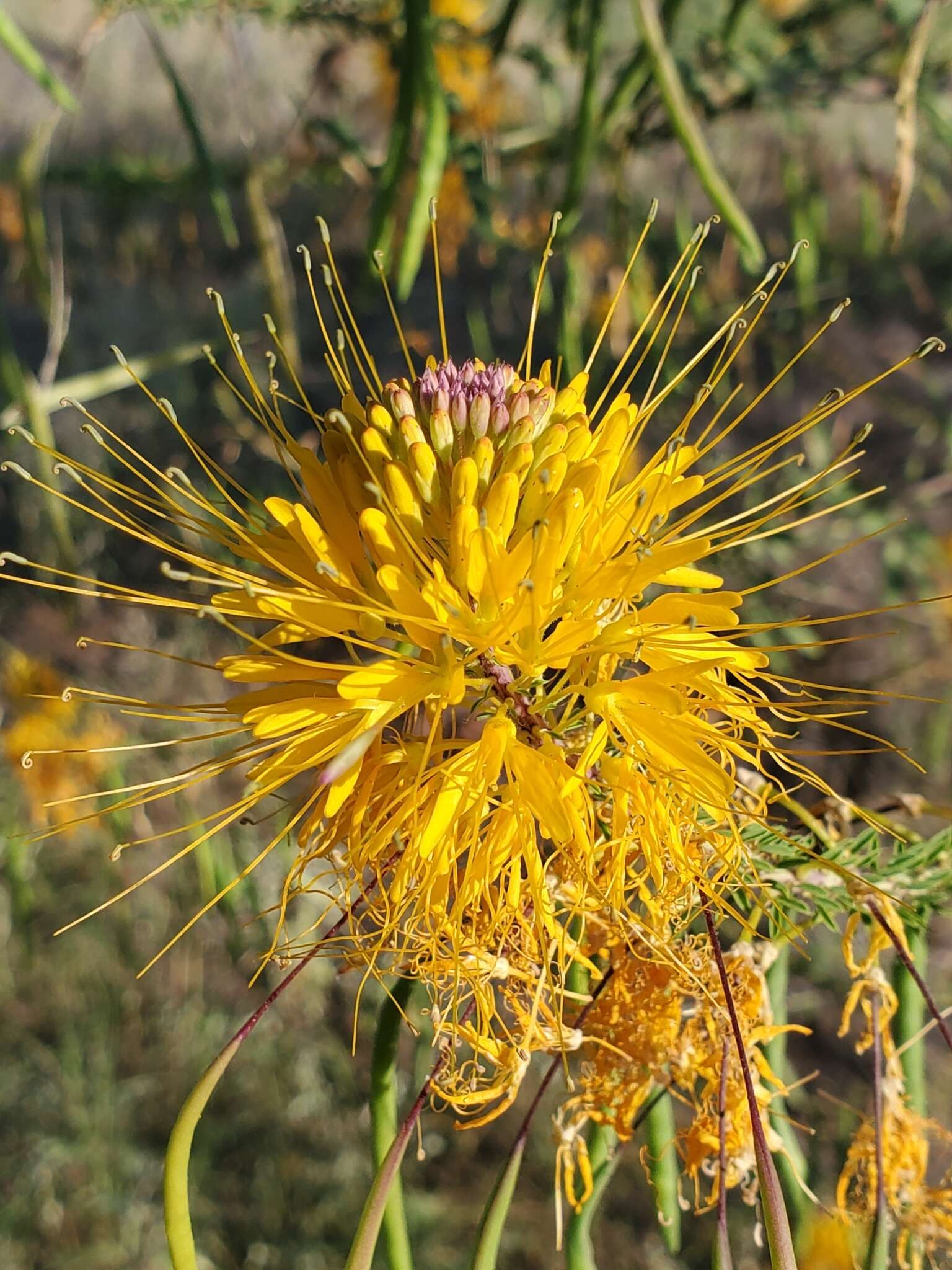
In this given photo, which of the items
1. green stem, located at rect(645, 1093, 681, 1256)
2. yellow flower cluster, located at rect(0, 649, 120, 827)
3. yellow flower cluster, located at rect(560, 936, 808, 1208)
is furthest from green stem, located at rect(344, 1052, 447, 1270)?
yellow flower cluster, located at rect(0, 649, 120, 827)

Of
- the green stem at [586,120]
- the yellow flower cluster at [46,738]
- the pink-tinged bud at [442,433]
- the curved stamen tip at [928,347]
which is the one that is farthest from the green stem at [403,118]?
the yellow flower cluster at [46,738]

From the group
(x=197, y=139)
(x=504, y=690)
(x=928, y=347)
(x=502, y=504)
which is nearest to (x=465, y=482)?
(x=502, y=504)

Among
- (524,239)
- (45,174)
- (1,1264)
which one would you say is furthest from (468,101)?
(1,1264)

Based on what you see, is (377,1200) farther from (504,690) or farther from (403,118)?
(403,118)

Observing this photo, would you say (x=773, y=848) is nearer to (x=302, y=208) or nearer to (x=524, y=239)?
(x=524, y=239)

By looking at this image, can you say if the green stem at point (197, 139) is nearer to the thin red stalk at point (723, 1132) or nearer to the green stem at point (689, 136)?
the green stem at point (689, 136)

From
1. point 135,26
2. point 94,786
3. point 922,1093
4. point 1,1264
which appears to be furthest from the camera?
point 135,26
